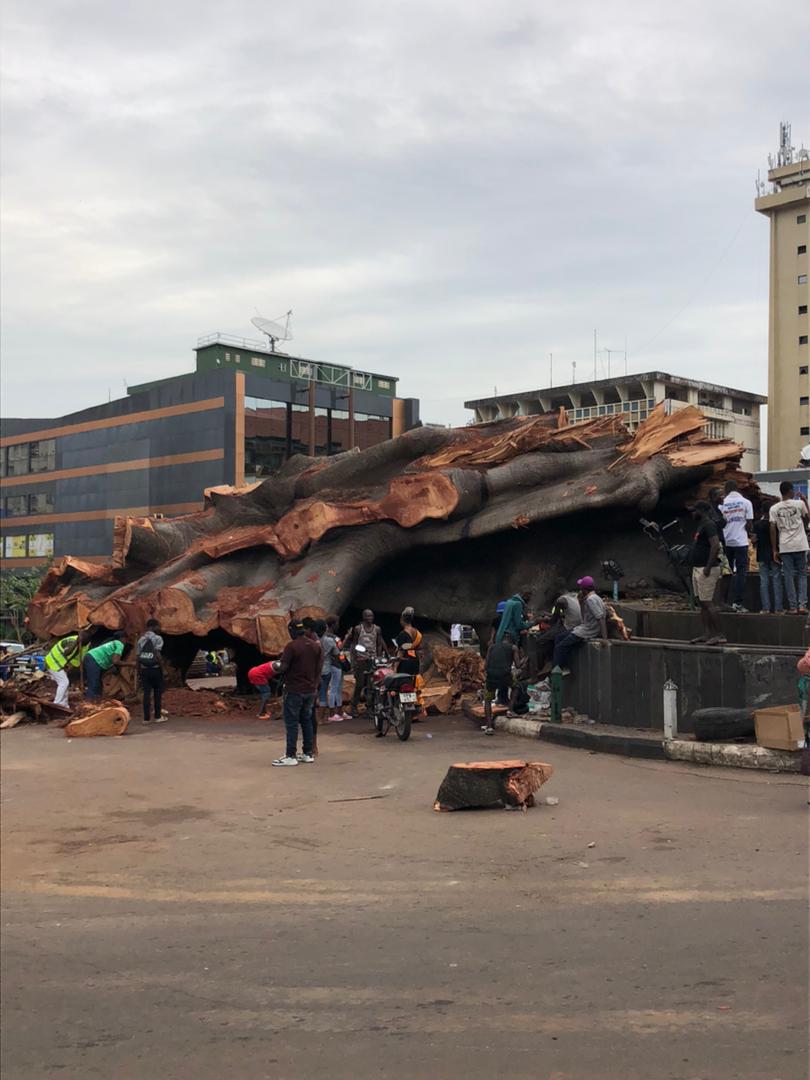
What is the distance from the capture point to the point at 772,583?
1265cm

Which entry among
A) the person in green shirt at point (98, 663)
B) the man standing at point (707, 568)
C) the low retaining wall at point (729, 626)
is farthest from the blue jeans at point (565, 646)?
the person in green shirt at point (98, 663)

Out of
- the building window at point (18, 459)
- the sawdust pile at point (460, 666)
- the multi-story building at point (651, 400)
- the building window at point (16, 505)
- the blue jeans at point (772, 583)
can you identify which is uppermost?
the multi-story building at point (651, 400)

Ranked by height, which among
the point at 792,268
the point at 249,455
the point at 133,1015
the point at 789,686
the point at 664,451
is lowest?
the point at 133,1015

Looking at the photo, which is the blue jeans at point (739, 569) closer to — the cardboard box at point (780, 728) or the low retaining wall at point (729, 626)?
the low retaining wall at point (729, 626)

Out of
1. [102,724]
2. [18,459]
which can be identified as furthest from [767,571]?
[18,459]

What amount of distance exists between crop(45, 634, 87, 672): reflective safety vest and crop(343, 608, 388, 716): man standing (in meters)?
5.09

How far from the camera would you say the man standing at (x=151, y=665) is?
15.0 meters

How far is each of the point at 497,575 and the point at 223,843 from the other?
9.78 metres

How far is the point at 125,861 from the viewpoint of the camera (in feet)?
26.2

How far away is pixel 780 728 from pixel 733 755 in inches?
21.4

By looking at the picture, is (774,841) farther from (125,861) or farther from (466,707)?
(466,707)

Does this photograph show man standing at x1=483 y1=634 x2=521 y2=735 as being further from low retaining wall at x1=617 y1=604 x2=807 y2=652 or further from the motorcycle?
low retaining wall at x1=617 y1=604 x2=807 y2=652

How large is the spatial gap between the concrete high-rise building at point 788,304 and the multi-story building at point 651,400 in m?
4.39

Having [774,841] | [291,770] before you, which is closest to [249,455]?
[291,770]
